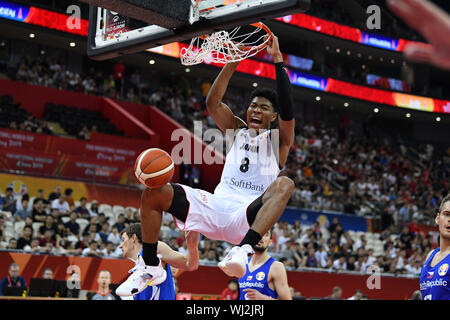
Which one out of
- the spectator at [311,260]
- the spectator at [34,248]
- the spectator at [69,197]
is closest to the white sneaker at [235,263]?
the spectator at [34,248]

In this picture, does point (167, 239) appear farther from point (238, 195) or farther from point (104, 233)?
point (238, 195)

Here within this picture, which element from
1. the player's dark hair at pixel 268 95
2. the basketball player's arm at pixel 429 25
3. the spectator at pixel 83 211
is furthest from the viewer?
the spectator at pixel 83 211

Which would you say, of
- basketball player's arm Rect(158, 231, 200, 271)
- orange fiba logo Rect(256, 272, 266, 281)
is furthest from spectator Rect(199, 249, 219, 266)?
basketball player's arm Rect(158, 231, 200, 271)

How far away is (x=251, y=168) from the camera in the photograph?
555 centimetres

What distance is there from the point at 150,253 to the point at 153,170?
0.77m

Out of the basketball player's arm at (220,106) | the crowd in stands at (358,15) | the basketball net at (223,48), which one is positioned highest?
the crowd in stands at (358,15)

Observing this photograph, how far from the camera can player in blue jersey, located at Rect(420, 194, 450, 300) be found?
5.04 metres

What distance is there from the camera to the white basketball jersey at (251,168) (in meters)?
5.52

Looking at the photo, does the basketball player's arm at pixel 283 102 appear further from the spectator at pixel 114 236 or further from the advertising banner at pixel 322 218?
the advertising banner at pixel 322 218

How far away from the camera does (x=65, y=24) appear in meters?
21.5

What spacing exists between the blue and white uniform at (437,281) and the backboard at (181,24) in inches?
95.1

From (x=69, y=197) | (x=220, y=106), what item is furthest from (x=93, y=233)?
(x=220, y=106)

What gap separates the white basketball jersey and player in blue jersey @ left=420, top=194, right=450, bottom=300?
4.99 ft

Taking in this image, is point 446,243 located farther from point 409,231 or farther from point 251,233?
point 409,231
